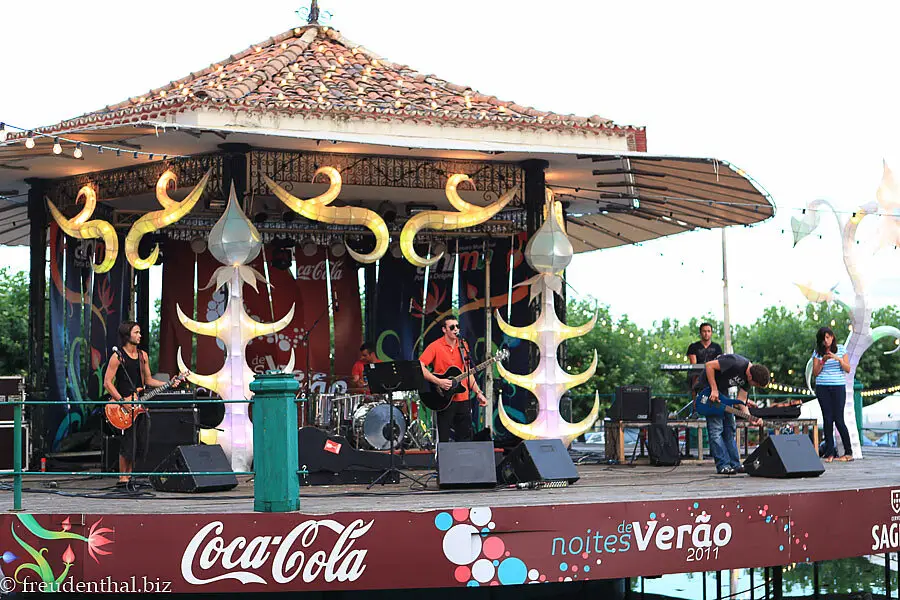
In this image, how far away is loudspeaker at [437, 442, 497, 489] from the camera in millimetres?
10406

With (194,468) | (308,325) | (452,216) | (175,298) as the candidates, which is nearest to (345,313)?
(308,325)

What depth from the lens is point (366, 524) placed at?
335 inches

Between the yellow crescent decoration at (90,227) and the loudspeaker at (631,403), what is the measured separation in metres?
6.27

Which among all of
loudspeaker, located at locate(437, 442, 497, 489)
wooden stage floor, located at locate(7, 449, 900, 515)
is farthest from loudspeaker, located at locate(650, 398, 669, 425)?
loudspeaker, located at locate(437, 442, 497, 489)

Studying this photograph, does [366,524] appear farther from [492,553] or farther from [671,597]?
[671,597]

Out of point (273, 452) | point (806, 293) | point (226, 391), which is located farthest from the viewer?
point (806, 293)

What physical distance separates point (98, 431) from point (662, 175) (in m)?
7.72

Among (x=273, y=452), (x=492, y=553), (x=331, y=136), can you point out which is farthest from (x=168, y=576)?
(x=331, y=136)

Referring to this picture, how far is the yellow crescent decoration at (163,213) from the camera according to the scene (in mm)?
12812

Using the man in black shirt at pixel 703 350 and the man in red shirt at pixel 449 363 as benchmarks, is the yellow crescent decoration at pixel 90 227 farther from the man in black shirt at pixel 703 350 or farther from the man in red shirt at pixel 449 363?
the man in black shirt at pixel 703 350

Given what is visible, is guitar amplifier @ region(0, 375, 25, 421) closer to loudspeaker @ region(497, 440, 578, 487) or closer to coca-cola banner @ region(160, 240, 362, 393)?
coca-cola banner @ region(160, 240, 362, 393)

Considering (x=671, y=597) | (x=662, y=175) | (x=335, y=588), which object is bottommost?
(x=671, y=597)

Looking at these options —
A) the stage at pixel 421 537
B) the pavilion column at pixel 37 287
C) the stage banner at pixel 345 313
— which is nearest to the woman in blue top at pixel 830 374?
the stage at pixel 421 537

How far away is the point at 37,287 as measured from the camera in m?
14.8
